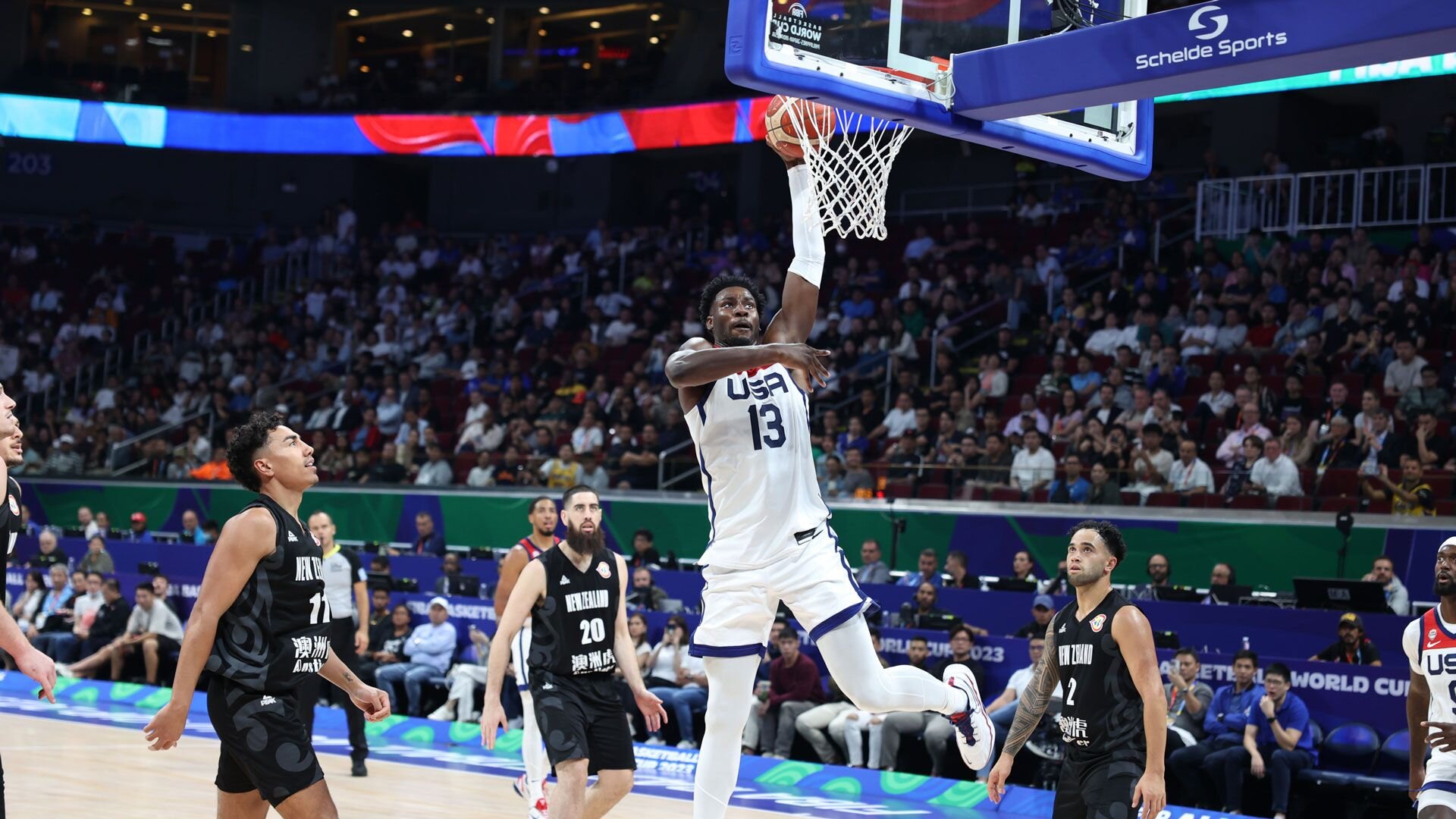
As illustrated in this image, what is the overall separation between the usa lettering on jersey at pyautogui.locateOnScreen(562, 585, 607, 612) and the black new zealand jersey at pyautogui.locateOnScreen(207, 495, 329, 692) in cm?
227

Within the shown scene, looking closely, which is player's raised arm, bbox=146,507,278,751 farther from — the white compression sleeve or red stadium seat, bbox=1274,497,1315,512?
red stadium seat, bbox=1274,497,1315,512

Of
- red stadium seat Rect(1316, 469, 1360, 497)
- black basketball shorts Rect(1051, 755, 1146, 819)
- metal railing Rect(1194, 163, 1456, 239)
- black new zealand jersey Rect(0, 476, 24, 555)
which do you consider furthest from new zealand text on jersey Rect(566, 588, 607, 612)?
metal railing Rect(1194, 163, 1456, 239)

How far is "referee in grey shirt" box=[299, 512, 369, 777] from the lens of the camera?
10633 millimetres

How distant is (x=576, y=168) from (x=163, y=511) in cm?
1240

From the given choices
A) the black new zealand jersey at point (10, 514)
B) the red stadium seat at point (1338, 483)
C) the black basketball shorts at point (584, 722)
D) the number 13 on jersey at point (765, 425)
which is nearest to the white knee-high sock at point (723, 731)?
the number 13 on jersey at point (765, 425)

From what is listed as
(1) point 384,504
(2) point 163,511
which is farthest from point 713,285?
(2) point 163,511

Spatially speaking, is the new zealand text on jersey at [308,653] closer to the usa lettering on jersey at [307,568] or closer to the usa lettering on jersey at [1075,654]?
the usa lettering on jersey at [307,568]

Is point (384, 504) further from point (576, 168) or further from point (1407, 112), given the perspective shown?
point (1407, 112)

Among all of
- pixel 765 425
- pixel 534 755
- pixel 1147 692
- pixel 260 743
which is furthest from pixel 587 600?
pixel 1147 692

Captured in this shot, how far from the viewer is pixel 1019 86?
19.5 ft

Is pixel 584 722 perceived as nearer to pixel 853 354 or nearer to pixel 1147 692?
pixel 1147 692

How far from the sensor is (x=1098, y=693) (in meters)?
6.17

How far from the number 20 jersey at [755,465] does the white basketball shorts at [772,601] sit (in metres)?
0.05

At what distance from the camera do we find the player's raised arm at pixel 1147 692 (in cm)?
583
